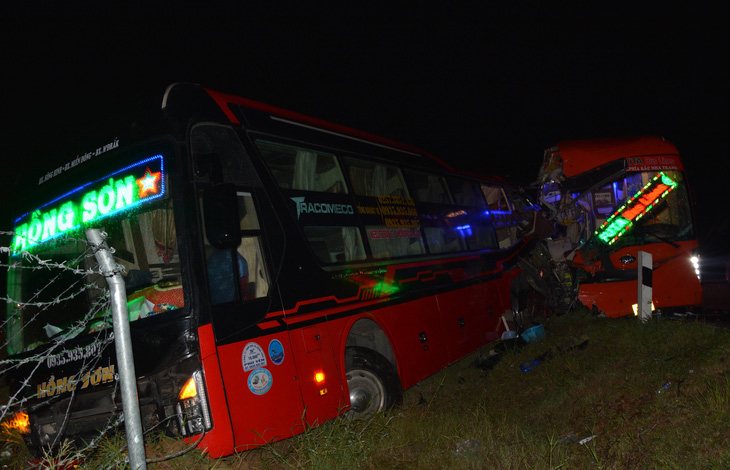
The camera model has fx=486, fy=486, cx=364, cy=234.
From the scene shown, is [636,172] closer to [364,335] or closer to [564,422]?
[564,422]

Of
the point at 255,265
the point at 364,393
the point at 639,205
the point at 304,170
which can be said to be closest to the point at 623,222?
the point at 639,205

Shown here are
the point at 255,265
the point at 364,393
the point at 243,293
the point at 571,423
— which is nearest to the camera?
the point at 243,293

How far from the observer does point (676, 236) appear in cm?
899

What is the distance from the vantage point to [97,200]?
159 inches

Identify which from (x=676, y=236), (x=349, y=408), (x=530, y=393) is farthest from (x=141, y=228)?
(x=676, y=236)

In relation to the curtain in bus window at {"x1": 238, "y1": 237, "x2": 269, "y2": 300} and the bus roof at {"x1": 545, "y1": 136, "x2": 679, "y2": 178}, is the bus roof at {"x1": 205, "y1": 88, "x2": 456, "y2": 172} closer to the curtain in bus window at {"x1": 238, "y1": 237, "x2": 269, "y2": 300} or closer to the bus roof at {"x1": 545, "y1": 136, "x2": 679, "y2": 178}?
the curtain in bus window at {"x1": 238, "y1": 237, "x2": 269, "y2": 300}

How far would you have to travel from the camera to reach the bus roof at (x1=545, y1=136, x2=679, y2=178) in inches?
366

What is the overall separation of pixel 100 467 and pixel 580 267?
344 inches

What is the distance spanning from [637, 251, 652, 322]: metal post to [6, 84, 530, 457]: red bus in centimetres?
379

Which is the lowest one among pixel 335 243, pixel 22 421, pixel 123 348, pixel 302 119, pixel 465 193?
pixel 22 421

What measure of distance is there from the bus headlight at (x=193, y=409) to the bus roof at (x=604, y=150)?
8433mm

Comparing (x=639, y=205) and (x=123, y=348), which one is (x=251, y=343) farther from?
(x=639, y=205)

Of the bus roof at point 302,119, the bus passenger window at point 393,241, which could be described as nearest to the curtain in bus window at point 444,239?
the bus passenger window at point 393,241

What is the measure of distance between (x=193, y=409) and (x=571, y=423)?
3420 mm
